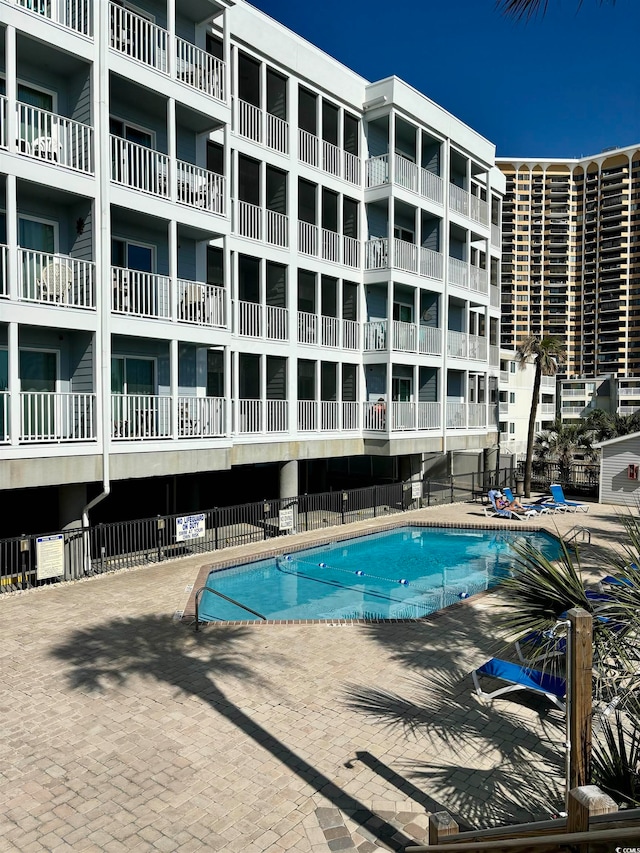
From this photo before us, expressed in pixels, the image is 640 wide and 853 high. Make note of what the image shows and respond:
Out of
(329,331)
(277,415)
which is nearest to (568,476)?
(329,331)

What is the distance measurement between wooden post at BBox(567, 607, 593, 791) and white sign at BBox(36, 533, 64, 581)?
486 inches

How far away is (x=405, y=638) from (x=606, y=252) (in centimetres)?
12983

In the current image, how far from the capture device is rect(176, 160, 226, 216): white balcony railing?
16719 mm

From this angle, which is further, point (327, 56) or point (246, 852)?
point (327, 56)

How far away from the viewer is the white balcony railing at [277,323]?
20.8 metres

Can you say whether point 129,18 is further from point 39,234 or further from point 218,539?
point 218,539

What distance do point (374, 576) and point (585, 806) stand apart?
15251mm

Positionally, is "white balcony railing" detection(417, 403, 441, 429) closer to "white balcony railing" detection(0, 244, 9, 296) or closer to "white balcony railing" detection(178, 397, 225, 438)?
"white balcony railing" detection(178, 397, 225, 438)

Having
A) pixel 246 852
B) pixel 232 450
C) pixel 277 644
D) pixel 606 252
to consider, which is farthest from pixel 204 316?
pixel 606 252

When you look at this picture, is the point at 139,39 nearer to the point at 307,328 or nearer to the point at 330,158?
the point at 330,158

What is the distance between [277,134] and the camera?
20.7 metres

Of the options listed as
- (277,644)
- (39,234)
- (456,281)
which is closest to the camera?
(277,644)

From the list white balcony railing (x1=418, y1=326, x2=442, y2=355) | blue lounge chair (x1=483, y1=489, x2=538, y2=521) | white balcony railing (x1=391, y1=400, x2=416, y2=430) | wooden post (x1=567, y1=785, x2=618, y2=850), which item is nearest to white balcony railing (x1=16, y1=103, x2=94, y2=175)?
white balcony railing (x1=391, y1=400, x2=416, y2=430)

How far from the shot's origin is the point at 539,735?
25.3ft
